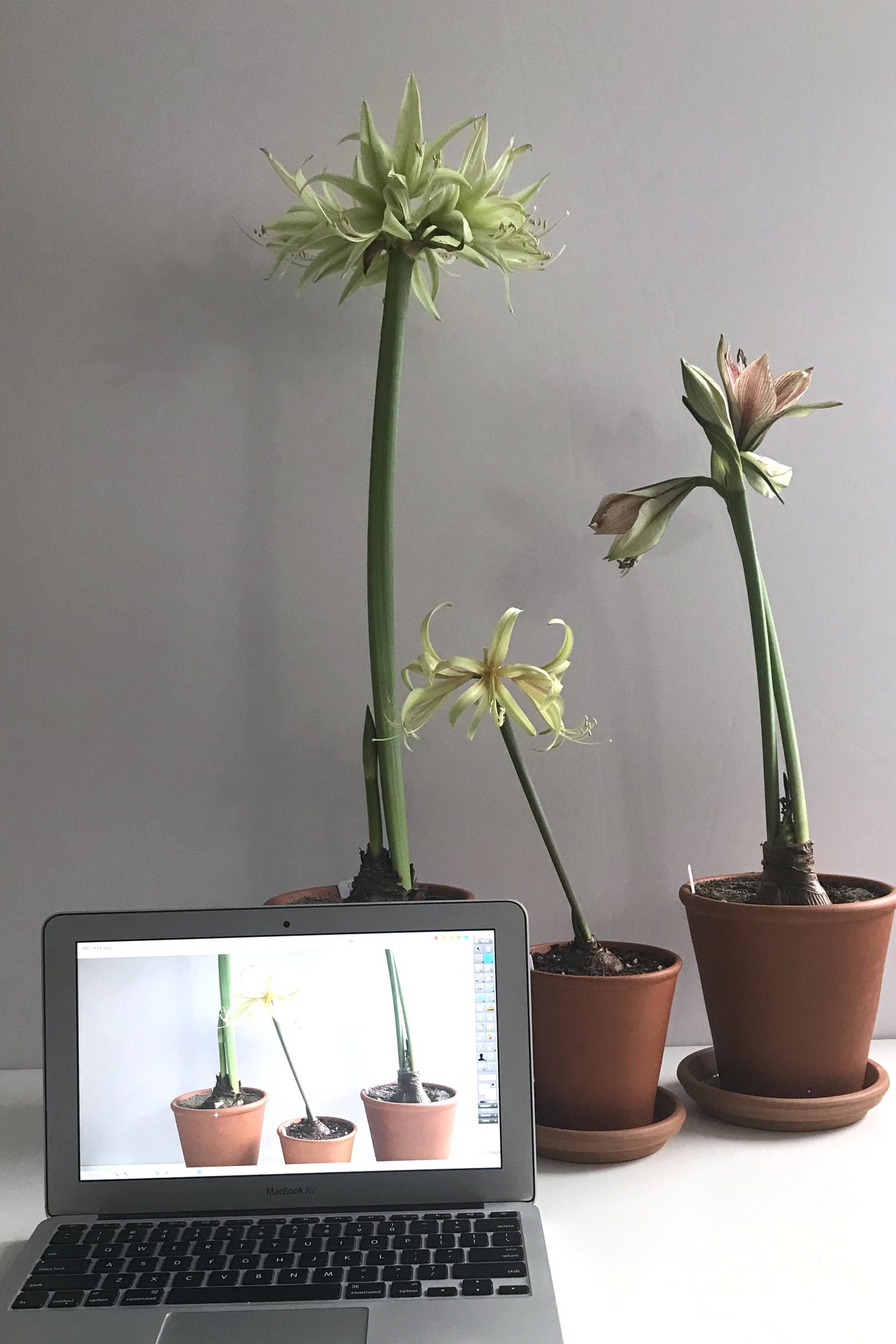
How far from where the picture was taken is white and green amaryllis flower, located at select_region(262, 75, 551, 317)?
0.76 meters

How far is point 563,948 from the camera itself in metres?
0.80

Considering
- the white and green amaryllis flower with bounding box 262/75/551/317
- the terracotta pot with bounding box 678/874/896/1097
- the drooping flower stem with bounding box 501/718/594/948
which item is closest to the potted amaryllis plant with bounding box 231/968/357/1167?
the drooping flower stem with bounding box 501/718/594/948

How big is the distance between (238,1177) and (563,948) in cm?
29

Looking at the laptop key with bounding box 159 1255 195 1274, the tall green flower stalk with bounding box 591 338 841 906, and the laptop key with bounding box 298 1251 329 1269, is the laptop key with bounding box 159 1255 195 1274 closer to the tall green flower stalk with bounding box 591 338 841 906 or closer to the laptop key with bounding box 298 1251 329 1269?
the laptop key with bounding box 298 1251 329 1269

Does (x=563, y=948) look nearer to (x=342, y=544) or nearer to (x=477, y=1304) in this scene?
(x=477, y=1304)

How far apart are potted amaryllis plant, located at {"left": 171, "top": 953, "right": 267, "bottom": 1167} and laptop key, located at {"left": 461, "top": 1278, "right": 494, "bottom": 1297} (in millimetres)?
159

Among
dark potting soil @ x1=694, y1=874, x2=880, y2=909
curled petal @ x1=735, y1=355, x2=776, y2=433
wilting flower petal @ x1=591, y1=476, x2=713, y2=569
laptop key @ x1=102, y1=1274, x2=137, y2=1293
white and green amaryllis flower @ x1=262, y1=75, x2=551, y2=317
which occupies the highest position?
white and green amaryllis flower @ x1=262, y1=75, x2=551, y2=317

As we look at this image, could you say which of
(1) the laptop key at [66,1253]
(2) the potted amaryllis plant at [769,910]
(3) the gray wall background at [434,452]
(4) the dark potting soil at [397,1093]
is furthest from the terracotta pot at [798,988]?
(1) the laptop key at [66,1253]

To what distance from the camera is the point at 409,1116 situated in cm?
65

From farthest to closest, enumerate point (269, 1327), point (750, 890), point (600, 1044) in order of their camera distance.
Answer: point (750, 890)
point (600, 1044)
point (269, 1327)

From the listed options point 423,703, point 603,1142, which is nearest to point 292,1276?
point 603,1142

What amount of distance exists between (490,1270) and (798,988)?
329 mm

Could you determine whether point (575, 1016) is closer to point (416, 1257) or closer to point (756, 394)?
point (416, 1257)

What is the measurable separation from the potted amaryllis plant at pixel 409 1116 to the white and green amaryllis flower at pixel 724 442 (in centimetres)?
42
